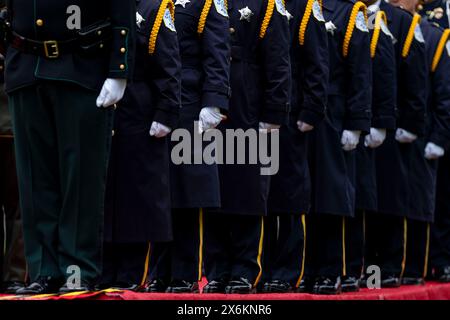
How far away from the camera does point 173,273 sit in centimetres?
709

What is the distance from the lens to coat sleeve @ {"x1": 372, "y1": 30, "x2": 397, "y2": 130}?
8758 mm

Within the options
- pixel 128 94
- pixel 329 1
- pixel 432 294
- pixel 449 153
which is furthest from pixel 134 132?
pixel 449 153

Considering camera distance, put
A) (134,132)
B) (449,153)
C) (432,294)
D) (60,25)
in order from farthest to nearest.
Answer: (449,153) < (432,294) < (134,132) < (60,25)

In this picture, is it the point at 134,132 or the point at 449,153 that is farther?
the point at 449,153

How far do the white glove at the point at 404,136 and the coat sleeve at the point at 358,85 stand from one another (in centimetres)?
101

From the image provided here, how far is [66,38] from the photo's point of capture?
5871 millimetres

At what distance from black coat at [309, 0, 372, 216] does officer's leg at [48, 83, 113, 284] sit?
2.43 meters

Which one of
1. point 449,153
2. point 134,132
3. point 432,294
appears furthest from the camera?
point 449,153

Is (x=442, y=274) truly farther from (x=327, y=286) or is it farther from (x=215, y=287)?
(x=215, y=287)

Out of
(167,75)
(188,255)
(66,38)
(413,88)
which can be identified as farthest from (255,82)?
(413,88)

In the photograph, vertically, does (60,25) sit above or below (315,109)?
above

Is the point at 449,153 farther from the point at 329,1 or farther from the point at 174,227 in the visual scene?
the point at 174,227

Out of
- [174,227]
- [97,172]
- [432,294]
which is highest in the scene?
[97,172]

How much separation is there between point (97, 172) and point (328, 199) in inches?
97.4
